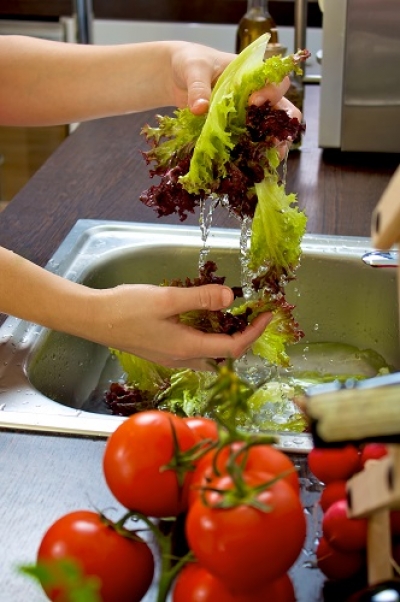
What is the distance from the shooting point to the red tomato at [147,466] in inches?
29.4

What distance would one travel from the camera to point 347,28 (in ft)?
6.68

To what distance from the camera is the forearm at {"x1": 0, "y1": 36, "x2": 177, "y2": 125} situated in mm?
1563

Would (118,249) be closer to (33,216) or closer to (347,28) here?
(33,216)

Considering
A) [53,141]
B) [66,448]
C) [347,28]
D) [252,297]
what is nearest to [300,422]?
[252,297]

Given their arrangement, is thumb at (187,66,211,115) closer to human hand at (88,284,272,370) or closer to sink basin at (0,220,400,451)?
human hand at (88,284,272,370)

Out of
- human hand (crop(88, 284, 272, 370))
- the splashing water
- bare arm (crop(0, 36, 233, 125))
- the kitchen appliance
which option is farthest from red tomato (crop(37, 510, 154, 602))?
the kitchen appliance

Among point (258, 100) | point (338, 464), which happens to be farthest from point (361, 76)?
point (338, 464)

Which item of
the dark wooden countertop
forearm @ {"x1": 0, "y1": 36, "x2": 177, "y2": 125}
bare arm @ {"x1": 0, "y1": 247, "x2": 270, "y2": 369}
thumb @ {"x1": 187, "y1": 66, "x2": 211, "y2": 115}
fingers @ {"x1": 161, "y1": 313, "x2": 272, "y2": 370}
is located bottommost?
the dark wooden countertop

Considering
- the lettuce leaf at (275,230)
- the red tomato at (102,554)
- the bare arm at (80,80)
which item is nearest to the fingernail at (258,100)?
the lettuce leaf at (275,230)

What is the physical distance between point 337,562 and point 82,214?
113 centimetres

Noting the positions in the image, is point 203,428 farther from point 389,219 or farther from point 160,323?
point 160,323

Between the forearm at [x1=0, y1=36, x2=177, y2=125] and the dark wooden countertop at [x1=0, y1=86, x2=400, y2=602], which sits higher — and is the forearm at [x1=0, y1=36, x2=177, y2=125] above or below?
above

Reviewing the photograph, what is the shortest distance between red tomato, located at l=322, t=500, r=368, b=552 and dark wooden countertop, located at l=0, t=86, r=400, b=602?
8 centimetres

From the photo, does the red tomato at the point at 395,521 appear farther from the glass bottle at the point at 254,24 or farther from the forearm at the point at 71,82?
the glass bottle at the point at 254,24
